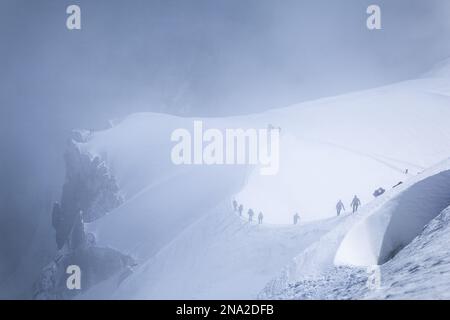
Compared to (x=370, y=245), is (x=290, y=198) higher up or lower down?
higher up

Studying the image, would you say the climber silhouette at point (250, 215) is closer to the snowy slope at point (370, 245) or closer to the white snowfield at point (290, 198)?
the white snowfield at point (290, 198)

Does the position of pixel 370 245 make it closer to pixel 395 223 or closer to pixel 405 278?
pixel 395 223

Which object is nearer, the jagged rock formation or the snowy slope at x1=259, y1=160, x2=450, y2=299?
the snowy slope at x1=259, y1=160, x2=450, y2=299

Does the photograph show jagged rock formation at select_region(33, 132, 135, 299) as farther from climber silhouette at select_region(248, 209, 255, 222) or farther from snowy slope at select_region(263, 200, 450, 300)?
snowy slope at select_region(263, 200, 450, 300)

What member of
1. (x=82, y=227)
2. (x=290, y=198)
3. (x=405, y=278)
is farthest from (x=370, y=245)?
(x=82, y=227)

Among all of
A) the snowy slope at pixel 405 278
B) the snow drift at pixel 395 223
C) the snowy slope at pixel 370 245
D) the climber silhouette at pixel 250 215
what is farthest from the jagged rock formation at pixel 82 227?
the snowy slope at pixel 405 278

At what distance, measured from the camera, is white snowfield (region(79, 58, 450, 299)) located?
11828 millimetres

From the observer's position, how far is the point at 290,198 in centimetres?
2869

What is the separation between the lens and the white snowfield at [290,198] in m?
11.8

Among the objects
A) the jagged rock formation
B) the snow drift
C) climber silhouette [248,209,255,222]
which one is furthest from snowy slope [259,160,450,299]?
the jagged rock formation

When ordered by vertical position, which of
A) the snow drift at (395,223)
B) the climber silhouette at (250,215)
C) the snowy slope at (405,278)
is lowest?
the snowy slope at (405,278)

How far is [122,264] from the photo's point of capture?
40625 mm

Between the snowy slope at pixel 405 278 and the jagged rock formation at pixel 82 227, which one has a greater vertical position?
the jagged rock formation at pixel 82 227

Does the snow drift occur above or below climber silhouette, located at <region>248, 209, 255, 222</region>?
below
